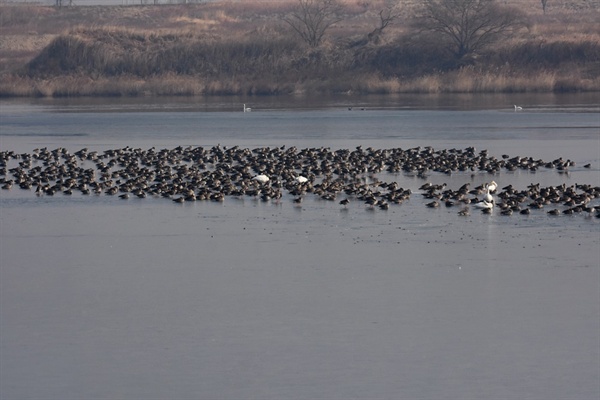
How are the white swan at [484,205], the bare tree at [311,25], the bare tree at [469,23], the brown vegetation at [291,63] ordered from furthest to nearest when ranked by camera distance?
the bare tree at [311,25]
the bare tree at [469,23]
the brown vegetation at [291,63]
the white swan at [484,205]

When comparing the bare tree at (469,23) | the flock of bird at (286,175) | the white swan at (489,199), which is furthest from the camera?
the bare tree at (469,23)

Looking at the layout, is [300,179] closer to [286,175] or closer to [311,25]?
[286,175]

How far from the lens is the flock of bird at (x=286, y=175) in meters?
21.6

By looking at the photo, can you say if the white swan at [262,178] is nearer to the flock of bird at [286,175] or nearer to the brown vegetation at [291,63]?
the flock of bird at [286,175]

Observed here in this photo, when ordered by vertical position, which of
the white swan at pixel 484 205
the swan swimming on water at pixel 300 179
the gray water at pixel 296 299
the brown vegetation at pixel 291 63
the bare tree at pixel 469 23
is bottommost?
the gray water at pixel 296 299

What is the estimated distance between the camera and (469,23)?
225ft

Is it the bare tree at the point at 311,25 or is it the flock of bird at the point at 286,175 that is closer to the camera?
the flock of bird at the point at 286,175

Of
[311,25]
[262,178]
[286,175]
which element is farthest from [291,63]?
[262,178]

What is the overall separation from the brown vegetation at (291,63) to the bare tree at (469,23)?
0.67m

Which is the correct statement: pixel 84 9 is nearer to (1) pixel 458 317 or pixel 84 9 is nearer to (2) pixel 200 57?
(2) pixel 200 57

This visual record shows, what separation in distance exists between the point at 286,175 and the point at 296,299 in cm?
1133

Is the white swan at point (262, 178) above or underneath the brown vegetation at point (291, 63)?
underneath

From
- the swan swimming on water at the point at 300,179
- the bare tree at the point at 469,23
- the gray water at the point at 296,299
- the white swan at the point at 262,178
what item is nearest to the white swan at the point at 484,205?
the gray water at the point at 296,299

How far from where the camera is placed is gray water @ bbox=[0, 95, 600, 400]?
11.0 m
